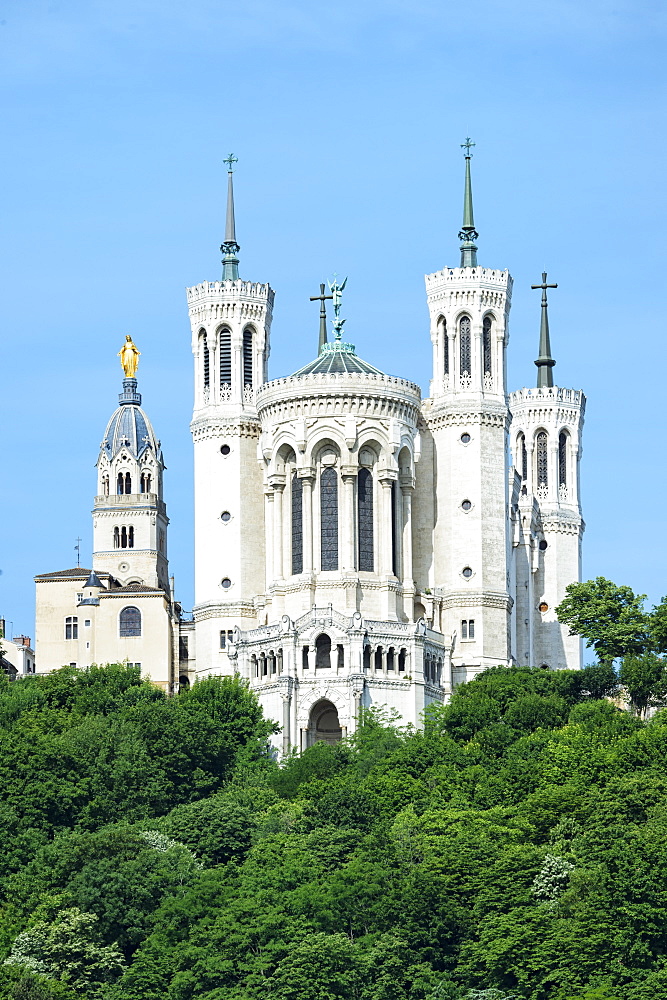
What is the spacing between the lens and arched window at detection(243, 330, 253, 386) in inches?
5714

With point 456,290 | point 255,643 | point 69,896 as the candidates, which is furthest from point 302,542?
point 69,896

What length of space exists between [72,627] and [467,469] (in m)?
21.2

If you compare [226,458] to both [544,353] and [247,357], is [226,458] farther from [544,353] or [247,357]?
[544,353]

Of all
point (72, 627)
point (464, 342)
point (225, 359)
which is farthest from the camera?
point (72, 627)

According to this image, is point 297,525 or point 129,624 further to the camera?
point 129,624

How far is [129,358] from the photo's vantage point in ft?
590

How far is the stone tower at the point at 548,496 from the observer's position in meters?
160

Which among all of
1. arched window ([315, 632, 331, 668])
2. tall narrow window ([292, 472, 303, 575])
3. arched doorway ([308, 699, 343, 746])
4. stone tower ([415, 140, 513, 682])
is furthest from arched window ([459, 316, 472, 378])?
arched doorway ([308, 699, 343, 746])

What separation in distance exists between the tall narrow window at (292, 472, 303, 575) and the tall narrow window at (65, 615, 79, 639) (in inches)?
523

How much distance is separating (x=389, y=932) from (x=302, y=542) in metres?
32.1

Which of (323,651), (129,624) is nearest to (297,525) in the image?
(323,651)

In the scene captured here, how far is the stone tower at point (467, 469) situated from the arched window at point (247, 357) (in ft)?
29.3

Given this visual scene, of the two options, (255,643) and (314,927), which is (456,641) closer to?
(255,643)

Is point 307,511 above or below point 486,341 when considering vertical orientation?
below
